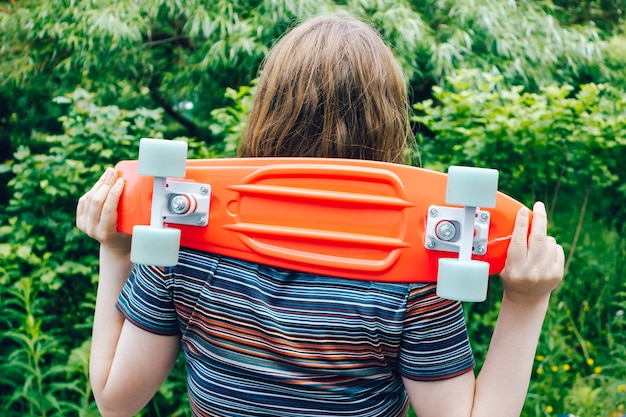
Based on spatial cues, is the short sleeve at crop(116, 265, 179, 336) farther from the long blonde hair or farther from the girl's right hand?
the long blonde hair

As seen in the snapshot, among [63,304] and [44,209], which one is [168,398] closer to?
[63,304]

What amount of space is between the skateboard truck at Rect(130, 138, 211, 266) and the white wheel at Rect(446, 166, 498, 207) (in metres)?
0.40

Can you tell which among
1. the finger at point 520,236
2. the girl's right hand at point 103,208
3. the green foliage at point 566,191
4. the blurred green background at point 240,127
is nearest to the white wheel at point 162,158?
the girl's right hand at point 103,208

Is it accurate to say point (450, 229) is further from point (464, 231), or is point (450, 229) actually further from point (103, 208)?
point (103, 208)

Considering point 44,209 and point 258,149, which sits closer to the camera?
point 258,149

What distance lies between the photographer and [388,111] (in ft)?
3.34

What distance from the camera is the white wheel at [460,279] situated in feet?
2.71

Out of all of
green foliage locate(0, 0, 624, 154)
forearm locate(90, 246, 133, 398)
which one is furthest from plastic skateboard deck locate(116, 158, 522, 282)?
green foliage locate(0, 0, 624, 154)

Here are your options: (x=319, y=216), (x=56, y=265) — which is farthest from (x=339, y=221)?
(x=56, y=265)

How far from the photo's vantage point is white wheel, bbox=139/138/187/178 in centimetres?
91

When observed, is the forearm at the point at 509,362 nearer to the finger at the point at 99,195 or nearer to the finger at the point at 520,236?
the finger at the point at 520,236

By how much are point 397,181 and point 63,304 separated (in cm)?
253

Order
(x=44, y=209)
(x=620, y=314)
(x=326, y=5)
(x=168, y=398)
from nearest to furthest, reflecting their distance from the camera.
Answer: (x=168, y=398)
(x=44, y=209)
(x=620, y=314)
(x=326, y=5)

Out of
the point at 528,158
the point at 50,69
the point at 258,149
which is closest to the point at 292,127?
the point at 258,149
